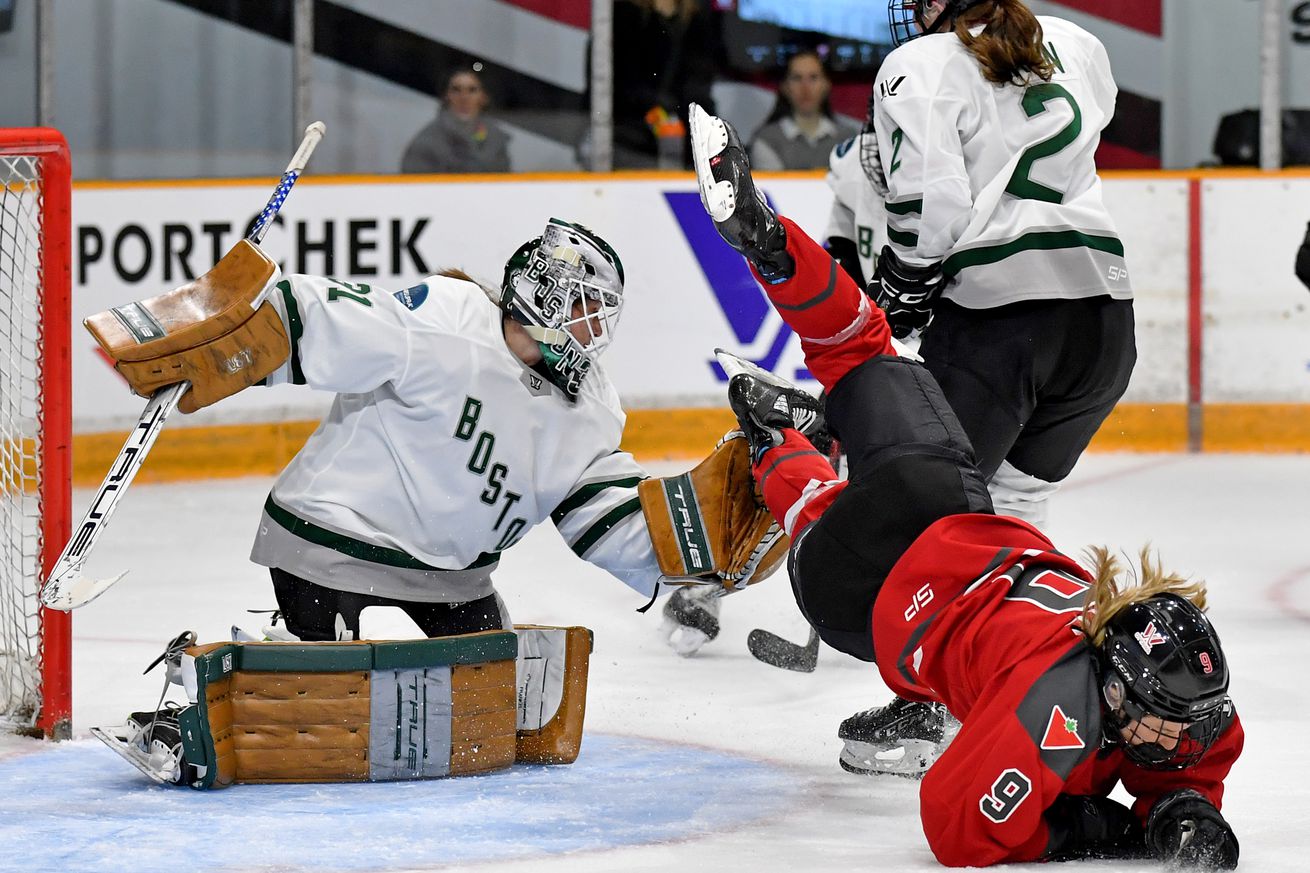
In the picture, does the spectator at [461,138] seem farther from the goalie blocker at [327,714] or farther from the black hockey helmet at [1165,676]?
the black hockey helmet at [1165,676]

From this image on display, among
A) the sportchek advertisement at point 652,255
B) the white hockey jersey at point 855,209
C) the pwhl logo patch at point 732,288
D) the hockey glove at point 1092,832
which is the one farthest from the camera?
the pwhl logo patch at point 732,288

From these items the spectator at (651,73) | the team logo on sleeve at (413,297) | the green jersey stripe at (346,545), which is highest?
the spectator at (651,73)

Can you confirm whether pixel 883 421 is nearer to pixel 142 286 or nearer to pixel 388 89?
pixel 142 286

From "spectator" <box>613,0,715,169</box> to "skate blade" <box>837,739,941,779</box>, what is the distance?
3.72 metres

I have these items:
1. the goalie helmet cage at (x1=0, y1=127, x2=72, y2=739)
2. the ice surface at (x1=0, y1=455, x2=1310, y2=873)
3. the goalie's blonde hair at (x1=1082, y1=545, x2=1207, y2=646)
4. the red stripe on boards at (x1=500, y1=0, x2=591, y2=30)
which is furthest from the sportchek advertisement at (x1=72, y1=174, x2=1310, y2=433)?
the goalie's blonde hair at (x1=1082, y1=545, x2=1207, y2=646)

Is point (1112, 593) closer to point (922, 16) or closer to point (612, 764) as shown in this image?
point (612, 764)

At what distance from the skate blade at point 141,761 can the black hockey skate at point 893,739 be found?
3.30 ft

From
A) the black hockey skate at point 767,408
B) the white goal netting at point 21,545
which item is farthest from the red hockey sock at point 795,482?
the white goal netting at point 21,545

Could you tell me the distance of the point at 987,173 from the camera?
10.4 ft

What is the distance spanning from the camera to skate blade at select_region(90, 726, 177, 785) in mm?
2850

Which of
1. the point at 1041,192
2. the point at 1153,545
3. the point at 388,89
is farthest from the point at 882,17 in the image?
the point at 1041,192

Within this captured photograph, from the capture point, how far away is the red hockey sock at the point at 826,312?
283 cm

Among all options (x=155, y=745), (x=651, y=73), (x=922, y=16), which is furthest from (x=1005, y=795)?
(x=651, y=73)

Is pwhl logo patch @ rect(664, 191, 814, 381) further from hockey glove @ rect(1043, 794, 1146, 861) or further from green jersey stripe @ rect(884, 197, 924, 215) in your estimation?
hockey glove @ rect(1043, 794, 1146, 861)
